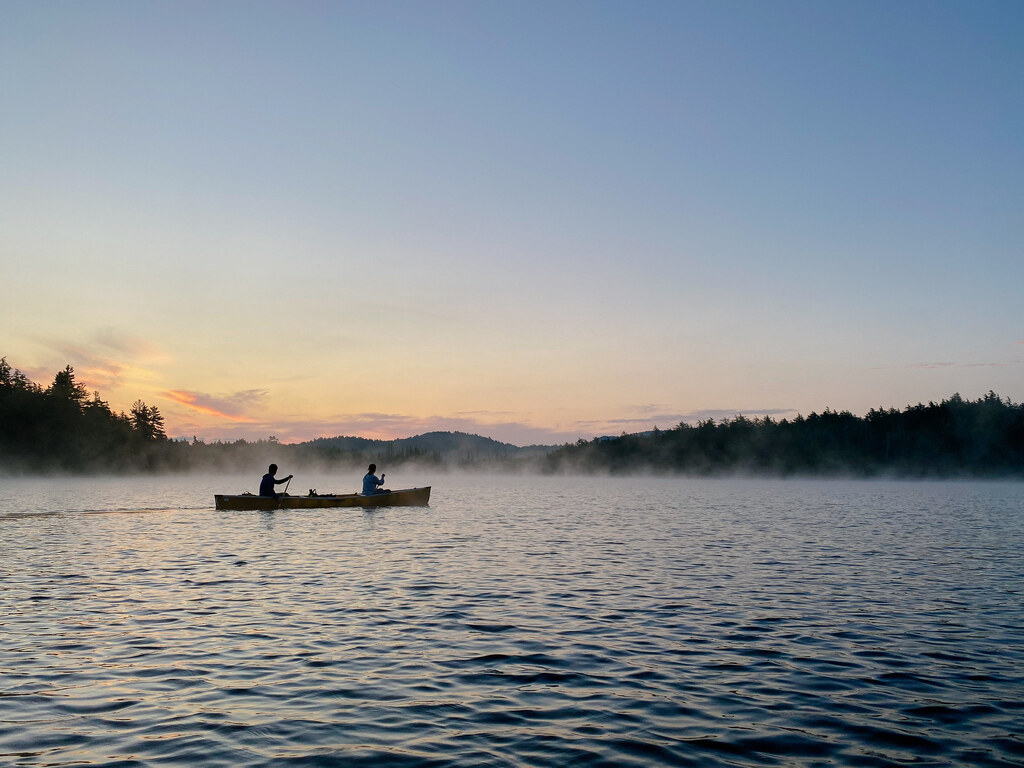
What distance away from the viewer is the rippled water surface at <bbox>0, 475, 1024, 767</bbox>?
9.01 m

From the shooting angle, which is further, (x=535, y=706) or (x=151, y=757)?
(x=535, y=706)

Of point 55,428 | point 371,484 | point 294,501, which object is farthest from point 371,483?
point 55,428

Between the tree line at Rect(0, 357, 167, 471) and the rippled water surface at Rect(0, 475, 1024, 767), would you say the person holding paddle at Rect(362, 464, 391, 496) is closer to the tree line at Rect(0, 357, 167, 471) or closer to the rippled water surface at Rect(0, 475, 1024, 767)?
the rippled water surface at Rect(0, 475, 1024, 767)

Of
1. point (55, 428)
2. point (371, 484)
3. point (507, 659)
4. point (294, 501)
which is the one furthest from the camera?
point (55, 428)

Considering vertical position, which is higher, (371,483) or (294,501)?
(371,483)

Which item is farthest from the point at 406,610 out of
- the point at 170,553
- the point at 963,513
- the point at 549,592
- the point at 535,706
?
the point at 963,513

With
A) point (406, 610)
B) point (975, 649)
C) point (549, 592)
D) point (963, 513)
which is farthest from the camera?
point (963, 513)

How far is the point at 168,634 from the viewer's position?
1476 cm

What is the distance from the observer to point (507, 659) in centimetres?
1317

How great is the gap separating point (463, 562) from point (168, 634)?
1314 centimetres

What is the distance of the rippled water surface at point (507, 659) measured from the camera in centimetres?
901

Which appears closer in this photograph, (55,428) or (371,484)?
(371,484)

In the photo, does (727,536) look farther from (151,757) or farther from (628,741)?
(151,757)

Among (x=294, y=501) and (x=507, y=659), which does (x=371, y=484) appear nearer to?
(x=294, y=501)
